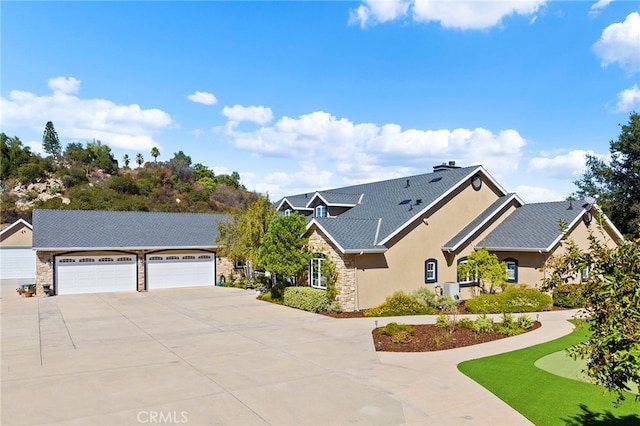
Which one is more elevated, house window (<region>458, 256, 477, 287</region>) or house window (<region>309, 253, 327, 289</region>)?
house window (<region>309, 253, 327, 289</region>)

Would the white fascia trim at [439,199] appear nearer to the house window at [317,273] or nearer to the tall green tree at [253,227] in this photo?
the house window at [317,273]

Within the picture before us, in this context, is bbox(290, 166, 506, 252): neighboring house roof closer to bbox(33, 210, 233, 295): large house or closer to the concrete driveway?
the concrete driveway

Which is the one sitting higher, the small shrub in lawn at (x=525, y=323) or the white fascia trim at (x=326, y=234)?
the white fascia trim at (x=326, y=234)

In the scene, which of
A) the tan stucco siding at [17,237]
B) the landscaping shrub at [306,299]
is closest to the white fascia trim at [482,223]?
the landscaping shrub at [306,299]

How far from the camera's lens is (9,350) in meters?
14.4

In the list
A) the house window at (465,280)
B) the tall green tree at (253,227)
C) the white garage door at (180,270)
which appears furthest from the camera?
the white garage door at (180,270)

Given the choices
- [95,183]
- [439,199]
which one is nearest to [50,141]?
[95,183]

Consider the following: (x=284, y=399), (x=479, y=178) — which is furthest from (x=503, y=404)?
(x=479, y=178)

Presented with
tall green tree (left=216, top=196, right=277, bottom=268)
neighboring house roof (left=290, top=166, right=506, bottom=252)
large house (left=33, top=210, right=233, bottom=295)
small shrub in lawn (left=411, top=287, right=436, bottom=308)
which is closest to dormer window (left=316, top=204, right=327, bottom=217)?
neighboring house roof (left=290, top=166, right=506, bottom=252)

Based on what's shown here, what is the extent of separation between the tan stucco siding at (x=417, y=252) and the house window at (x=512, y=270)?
3046 millimetres

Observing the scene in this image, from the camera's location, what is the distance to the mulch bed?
1455cm

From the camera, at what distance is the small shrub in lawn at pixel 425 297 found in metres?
22.6

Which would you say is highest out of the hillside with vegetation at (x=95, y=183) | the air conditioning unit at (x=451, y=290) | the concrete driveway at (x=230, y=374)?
the hillside with vegetation at (x=95, y=183)

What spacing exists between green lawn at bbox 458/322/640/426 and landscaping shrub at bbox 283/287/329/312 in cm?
954
